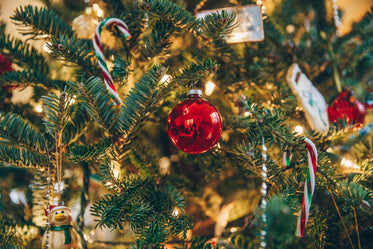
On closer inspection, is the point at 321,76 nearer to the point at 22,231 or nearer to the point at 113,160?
the point at 113,160

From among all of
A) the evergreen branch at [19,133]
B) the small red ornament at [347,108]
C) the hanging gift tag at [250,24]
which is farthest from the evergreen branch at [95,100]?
the small red ornament at [347,108]

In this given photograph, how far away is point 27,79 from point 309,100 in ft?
2.12

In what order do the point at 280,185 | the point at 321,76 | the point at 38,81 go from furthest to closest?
the point at 321,76
the point at 38,81
the point at 280,185

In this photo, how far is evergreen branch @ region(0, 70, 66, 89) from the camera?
0.56 meters

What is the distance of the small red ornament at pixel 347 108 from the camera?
0.67 meters

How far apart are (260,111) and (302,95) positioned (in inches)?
9.8

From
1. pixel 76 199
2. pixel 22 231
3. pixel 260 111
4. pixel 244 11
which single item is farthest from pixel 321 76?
pixel 22 231

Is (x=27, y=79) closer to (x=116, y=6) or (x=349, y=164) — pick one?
(x=116, y=6)

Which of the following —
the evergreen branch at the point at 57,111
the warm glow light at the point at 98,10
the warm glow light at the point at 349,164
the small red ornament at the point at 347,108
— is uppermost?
the warm glow light at the point at 98,10

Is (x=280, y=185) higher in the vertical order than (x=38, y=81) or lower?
lower

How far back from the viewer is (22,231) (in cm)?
58

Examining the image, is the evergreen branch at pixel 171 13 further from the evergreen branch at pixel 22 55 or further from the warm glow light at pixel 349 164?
the warm glow light at pixel 349 164

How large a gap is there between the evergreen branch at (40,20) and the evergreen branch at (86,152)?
0.22 m

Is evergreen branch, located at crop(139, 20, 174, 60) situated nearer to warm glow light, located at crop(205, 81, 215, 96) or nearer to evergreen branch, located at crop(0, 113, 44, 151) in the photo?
warm glow light, located at crop(205, 81, 215, 96)
